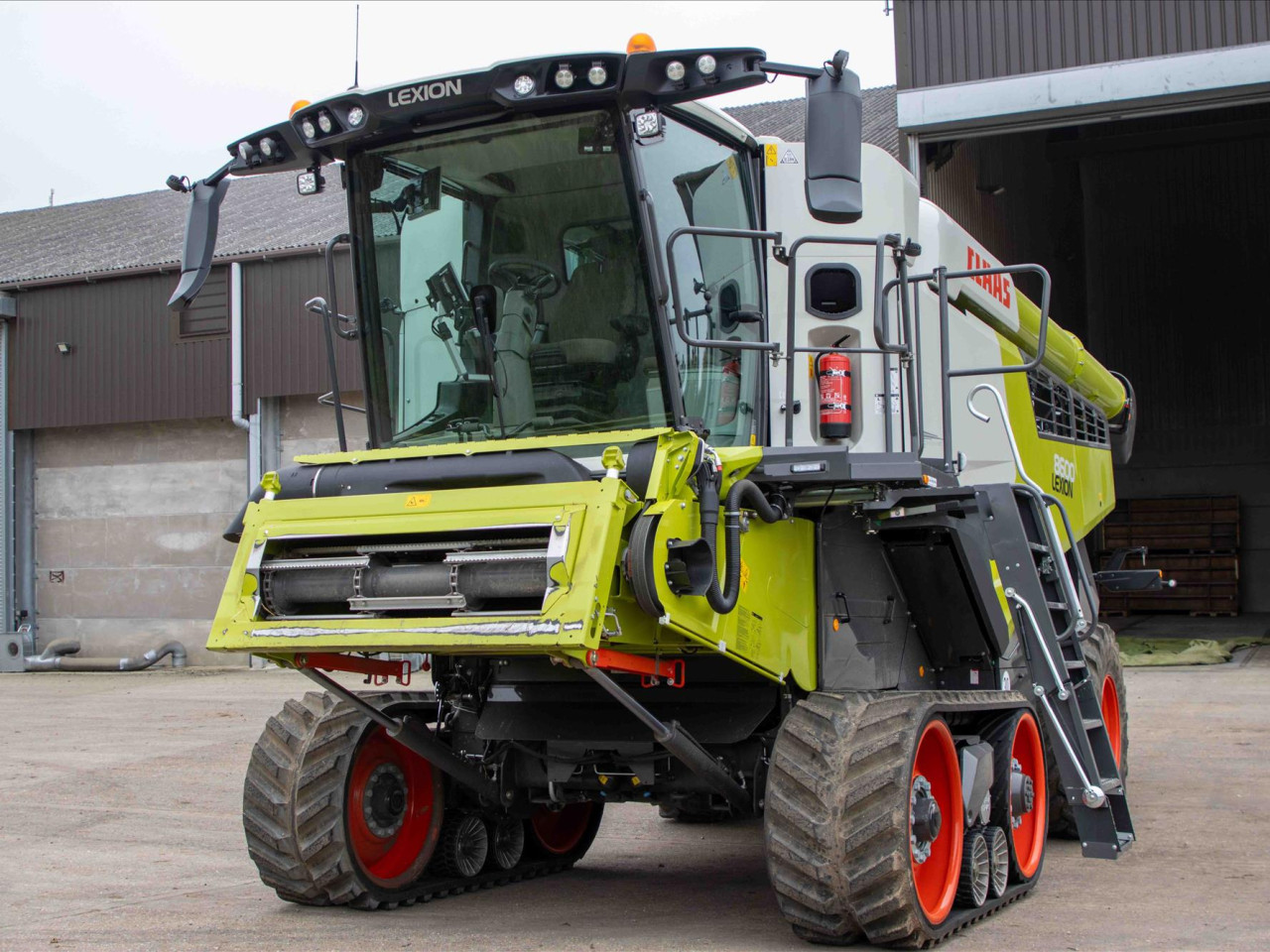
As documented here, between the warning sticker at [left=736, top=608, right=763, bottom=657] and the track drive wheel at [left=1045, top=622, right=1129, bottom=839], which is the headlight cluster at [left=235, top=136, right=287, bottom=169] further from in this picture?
the track drive wheel at [left=1045, top=622, right=1129, bottom=839]

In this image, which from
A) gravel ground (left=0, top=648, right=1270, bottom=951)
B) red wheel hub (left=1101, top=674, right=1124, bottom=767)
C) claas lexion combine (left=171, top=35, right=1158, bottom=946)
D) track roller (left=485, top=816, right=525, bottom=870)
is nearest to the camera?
claas lexion combine (left=171, top=35, right=1158, bottom=946)

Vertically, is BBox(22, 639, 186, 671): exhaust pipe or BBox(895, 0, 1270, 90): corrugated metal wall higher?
BBox(895, 0, 1270, 90): corrugated metal wall

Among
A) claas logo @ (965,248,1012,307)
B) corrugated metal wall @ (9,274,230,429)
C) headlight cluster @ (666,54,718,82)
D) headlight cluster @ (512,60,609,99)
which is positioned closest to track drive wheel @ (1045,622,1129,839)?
claas logo @ (965,248,1012,307)

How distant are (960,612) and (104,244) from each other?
22452mm

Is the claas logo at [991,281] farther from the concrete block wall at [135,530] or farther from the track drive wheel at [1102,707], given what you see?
the concrete block wall at [135,530]

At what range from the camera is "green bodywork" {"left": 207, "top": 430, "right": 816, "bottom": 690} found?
16.1ft

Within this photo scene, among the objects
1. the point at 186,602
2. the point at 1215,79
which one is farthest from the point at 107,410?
the point at 1215,79

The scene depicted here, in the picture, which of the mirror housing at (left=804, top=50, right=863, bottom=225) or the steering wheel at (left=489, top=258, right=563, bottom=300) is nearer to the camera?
the mirror housing at (left=804, top=50, right=863, bottom=225)

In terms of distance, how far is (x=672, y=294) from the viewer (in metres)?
5.62

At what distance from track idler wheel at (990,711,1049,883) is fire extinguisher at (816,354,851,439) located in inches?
63.7

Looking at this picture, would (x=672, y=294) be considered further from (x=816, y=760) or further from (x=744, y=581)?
(x=816, y=760)

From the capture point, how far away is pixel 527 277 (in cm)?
595

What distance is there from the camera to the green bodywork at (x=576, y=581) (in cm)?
492

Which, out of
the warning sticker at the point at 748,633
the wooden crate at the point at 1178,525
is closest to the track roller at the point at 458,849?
the warning sticker at the point at 748,633
